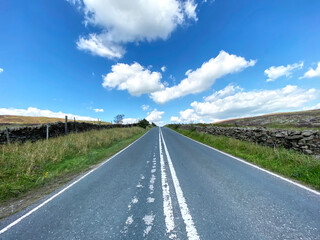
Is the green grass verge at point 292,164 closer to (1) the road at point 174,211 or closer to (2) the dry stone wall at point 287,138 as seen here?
(2) the dry stone wall at point 287,138

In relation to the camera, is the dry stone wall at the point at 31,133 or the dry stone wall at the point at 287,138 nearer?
the dry stone wall at the point at 287,138

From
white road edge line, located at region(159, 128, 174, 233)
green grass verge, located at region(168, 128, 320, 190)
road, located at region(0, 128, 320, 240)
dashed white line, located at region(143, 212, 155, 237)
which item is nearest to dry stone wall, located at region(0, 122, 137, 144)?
road, located at region(0, 128, 320, 240)

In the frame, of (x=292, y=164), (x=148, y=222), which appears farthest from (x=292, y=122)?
(x=148, y=222)

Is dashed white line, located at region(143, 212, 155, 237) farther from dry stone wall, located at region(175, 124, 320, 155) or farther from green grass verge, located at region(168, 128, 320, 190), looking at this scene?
dry stone wall, located at region(175, 124, 320, 155)

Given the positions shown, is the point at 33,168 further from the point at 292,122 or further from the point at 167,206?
the point at 292,122

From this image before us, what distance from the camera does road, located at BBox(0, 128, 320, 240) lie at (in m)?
2.09

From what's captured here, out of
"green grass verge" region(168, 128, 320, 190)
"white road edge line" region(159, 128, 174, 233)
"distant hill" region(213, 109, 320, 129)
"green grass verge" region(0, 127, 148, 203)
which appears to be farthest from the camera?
"distant hill" region(213, 109, 320, 129)

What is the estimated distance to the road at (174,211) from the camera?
2086 millimetres

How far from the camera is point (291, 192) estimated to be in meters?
3.32

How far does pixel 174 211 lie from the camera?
2.62 metres

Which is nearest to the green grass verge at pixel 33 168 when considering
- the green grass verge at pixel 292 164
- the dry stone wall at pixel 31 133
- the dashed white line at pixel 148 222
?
the dry stone wall at pixel 31 133

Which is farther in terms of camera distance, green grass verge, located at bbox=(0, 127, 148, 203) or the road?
green grass verge, located at bbox=(0, 127, 148, 203)

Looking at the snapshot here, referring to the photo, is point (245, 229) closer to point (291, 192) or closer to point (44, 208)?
point (291, 192)

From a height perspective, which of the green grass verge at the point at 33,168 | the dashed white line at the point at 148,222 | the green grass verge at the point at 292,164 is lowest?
the green grass verge at the point at 292,164
